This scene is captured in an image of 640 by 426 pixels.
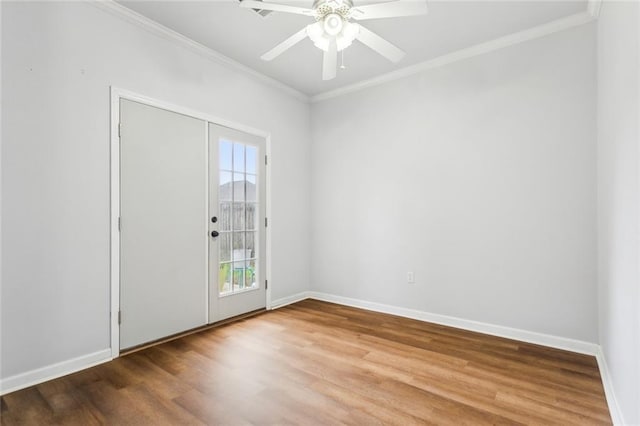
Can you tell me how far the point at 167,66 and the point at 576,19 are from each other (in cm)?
365

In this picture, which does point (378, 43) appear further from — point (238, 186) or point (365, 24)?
point (238, 186)

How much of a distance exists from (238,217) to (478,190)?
261cm

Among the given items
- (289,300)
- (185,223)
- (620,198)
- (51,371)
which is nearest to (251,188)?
(185,223)

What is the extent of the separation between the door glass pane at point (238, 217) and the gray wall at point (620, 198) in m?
3.21

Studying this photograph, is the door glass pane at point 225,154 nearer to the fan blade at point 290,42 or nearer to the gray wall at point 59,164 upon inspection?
the gray wall at point 59,164

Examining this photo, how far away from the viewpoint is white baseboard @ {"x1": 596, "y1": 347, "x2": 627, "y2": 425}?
1.70 metres

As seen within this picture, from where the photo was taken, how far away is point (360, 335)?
10.1 feet

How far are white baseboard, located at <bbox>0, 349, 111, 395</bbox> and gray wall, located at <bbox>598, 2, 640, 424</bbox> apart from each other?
3314mm

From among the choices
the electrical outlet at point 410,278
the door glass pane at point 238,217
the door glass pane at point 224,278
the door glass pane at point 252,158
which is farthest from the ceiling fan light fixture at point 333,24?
the electrical outlet at point 410,278

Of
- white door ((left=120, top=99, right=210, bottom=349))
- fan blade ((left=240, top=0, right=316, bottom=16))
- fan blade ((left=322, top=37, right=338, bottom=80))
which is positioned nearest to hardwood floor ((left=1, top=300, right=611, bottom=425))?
white door ((left=120, top=99, right=210, bottom=349))

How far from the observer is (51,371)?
2.22 metres

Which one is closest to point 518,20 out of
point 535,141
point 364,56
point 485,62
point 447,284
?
point 485,62

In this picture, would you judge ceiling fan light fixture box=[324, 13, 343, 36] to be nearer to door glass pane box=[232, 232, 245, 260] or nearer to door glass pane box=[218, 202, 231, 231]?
door glass pane box=[218, 202, 231, 231]

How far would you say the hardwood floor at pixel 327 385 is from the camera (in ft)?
5.96
